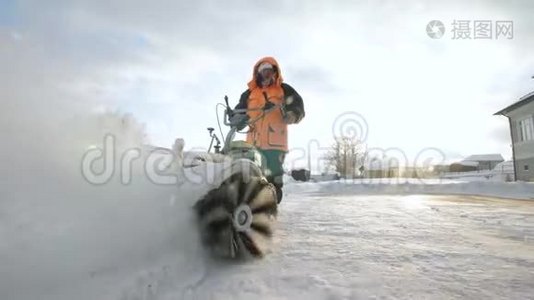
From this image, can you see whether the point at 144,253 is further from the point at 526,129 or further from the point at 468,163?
the point at 468,163

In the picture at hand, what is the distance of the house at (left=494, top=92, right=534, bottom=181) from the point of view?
24870 mm

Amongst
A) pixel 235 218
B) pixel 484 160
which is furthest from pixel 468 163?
pixel 235 218

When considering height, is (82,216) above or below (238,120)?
below

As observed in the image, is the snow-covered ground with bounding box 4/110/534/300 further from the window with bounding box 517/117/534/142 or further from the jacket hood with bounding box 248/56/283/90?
the window with bounding box 517/117/534/142

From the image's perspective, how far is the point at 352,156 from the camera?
44.5 metres

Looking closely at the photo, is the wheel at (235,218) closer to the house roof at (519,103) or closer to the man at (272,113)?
the man at (272,113)

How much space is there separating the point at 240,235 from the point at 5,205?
1709 mm

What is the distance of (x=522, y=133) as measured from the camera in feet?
87.2

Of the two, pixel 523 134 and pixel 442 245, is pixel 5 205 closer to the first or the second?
pixel 442 245

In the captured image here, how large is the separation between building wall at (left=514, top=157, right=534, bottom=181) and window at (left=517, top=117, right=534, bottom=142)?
1454mm

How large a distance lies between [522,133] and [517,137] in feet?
1.81

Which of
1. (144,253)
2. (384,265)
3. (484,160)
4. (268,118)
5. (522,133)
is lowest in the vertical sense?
(384,265)

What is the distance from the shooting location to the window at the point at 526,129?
25.2 meters

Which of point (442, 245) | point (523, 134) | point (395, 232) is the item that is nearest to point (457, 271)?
point (442, 245)
